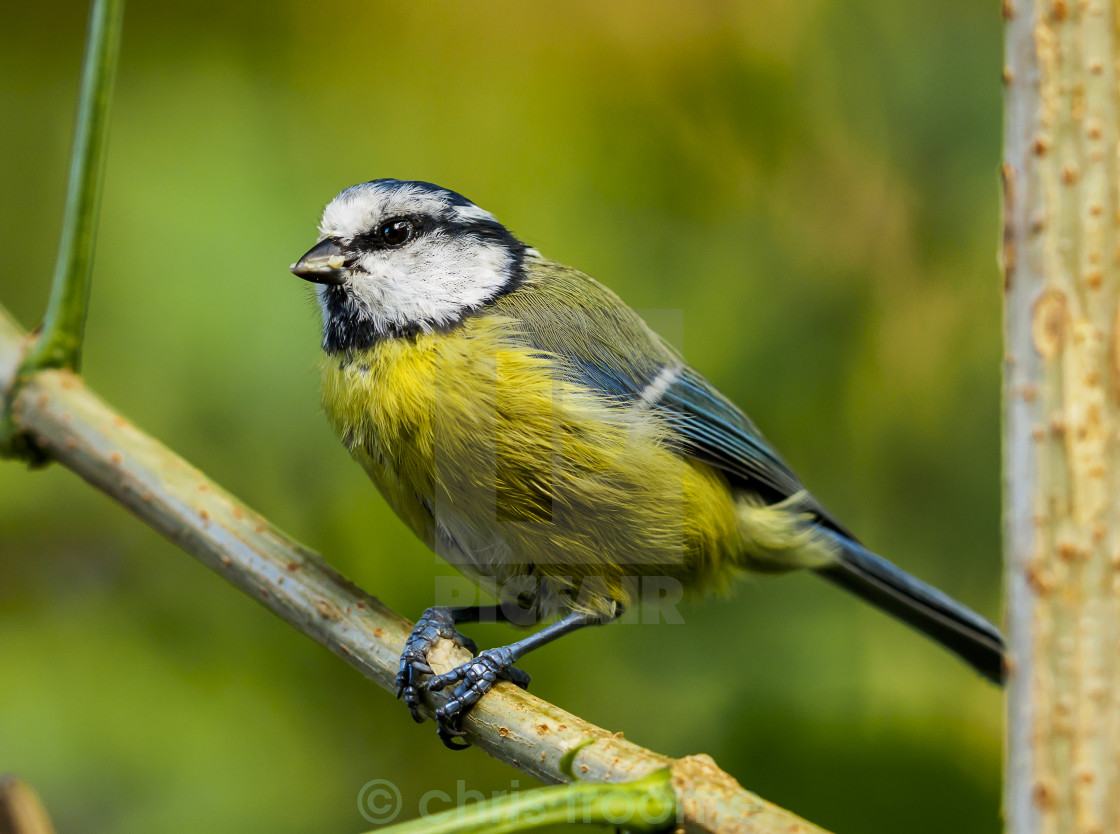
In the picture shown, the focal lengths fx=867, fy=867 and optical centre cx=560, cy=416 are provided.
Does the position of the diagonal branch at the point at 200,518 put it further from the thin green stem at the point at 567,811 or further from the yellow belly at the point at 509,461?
the thin green stem at the point at 567,811

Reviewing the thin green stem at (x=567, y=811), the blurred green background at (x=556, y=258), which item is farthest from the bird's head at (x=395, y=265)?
the thin green stem at (x=567, y=811)

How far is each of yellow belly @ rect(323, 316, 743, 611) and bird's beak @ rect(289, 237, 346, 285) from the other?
8 centimetres

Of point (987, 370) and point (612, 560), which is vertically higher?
point (987, 370)

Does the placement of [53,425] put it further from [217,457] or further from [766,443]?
[766,443]

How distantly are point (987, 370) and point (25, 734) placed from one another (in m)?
1.31

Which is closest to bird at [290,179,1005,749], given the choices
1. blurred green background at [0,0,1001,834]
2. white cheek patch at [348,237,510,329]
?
white cheek patch at [348,237,510,329]

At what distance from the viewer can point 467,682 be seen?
76 cm

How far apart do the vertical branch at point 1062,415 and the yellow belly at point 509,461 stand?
45 centimetres

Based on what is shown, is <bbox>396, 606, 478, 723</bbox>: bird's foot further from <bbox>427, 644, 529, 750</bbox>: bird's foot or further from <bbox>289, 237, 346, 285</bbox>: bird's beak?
<bbox>289, 237, 346, 285</bbox>: bird's beak

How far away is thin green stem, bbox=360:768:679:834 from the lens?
446 millimetres

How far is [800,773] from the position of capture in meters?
0.97


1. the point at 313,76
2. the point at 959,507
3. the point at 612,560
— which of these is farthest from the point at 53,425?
the point at 959,507

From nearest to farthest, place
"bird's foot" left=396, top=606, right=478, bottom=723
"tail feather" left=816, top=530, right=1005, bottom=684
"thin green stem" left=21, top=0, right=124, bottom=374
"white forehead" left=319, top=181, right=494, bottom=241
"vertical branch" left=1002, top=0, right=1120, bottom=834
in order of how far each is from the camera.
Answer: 1. "vertical branch" left=1002, top=0, right=1120, bottom=834
2. "thin green stem" left=21, top=0, right=124, bottom=374
3. "bird's foot" left=396, top=606, right=478, bottom=723
4. "white forehead" left=319, top=181, right=494, bottom=241
5. "tail feather" left=816, top=530, right=1005, bottom=684

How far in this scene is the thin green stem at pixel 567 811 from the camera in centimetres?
45
